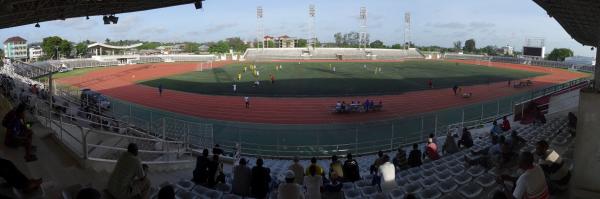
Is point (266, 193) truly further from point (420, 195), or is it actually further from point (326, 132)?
point (326, 132)

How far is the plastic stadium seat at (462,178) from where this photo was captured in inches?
279

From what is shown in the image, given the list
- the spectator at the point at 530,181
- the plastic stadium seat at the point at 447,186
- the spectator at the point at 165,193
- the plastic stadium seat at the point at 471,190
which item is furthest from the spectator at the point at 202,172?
the spectator at the point at 530,181

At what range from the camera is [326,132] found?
1880 cm

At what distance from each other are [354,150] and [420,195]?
9.18 metres

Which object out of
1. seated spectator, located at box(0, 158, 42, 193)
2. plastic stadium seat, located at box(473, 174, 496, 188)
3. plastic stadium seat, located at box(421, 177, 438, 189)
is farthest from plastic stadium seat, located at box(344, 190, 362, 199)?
seated spectator, located at box(0, 158, 42, 193)

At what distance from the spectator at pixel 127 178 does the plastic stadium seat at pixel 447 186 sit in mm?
4482

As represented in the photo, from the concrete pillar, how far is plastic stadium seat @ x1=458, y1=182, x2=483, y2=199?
1485 millimetres

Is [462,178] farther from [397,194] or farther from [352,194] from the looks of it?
[352,194]

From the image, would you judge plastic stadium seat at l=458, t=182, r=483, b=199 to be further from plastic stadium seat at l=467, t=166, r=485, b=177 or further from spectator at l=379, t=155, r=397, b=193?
spectator at l=379, t=155, r=397, b=193

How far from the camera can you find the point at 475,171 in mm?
7691

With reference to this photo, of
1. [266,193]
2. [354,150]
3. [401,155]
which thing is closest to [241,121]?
[354,150]

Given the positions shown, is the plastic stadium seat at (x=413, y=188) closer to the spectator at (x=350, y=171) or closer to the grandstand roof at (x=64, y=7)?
the spectator at (x=350, y=171)

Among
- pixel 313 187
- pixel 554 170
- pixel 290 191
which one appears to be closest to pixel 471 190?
pixel 554 170

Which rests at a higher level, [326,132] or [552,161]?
[552,161]
